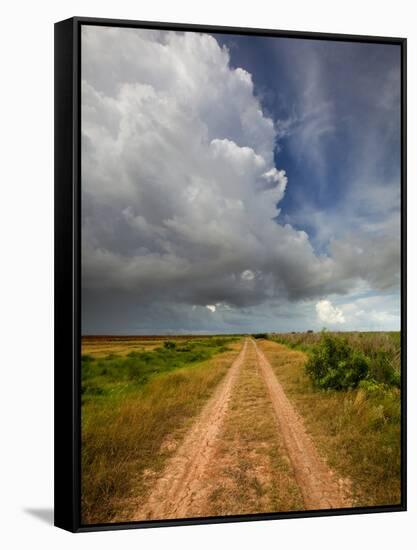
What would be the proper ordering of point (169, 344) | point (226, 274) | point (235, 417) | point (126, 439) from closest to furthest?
1. point (126, 439)
2. point (169, 344)
3. point (235, 417)
4. point (226, 274)

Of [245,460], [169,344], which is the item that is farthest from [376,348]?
[169,344]

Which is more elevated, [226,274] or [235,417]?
[226,274]

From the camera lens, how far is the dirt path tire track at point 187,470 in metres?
7.20

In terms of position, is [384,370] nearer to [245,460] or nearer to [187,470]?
[245,460]

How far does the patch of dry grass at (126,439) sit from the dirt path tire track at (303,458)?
2.55ft

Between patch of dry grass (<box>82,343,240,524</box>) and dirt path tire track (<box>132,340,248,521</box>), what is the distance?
0.10 metres

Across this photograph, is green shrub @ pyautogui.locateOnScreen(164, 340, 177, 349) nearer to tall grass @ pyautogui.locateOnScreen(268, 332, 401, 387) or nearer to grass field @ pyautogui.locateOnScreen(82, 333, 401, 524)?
grass field @ pyautogui.locateOnScreen(82, 333, 401, 524)

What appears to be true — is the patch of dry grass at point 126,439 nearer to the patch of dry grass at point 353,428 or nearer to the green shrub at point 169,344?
the green shrub at point 169,344

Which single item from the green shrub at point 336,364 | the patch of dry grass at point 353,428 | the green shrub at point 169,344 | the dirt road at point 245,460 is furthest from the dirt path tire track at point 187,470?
the green shrub at point 336,364

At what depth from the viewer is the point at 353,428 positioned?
25.6 feet

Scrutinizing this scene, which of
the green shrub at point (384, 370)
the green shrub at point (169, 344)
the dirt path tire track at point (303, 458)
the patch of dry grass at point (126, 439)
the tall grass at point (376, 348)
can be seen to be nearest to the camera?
the patch of dry grass at point (126, 439)

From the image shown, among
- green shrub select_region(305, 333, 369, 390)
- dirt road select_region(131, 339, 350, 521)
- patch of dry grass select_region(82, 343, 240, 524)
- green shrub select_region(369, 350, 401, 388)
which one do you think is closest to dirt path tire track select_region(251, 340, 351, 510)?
dirt road select_region(131, 339, 350, 521)

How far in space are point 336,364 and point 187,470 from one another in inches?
75.5

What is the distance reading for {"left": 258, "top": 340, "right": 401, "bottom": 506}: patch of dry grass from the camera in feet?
25.3
